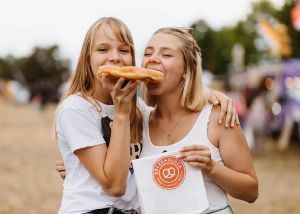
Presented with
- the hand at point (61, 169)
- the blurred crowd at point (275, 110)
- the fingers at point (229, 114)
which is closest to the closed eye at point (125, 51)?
the fingers at point (229, 114)

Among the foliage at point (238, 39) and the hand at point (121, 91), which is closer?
the hand at point (121, 91)

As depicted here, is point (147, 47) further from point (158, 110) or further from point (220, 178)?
point (220, 178)

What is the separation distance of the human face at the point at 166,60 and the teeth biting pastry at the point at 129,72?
14cm

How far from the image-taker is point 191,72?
3.11 m

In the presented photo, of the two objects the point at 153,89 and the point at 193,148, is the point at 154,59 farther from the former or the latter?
the point at 193,148

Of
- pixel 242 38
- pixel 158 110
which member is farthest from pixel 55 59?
pixel 158 110

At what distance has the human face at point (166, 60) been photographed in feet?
9.84

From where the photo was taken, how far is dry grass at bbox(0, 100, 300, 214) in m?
8.84

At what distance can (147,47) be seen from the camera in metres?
3.10

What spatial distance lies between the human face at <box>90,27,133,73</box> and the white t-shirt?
217mm

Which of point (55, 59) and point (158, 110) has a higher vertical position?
point (158, 110)

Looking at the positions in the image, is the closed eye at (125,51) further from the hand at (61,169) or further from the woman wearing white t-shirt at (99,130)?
the hand at (61,169)

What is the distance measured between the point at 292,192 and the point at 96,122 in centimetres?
797

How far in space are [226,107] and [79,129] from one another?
2.65ft
